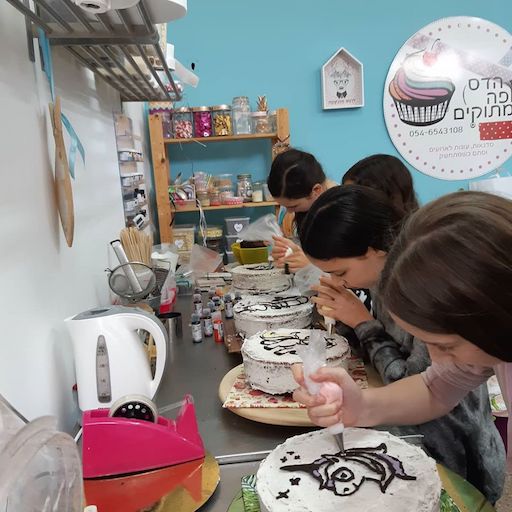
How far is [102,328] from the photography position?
93cm

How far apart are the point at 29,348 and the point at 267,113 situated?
199cm

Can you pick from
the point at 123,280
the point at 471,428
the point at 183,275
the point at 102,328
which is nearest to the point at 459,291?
the point at 471,428

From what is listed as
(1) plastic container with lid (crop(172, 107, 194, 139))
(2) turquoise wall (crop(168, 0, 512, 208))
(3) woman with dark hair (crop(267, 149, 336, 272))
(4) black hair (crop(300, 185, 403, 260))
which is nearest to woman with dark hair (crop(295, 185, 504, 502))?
(4) black hair (crop(300, 185, 403, 260))

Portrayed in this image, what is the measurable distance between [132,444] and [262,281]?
0.92m

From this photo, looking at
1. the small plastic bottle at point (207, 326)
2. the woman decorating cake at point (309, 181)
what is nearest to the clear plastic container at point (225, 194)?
the woman decorating cake at point (309, 181)

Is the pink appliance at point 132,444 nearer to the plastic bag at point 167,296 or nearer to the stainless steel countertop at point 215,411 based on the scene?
the stainless steel countertop at point 215,411

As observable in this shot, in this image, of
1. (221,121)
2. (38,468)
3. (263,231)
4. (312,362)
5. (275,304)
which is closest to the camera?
(38,468)

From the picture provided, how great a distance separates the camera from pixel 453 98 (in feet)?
9.20

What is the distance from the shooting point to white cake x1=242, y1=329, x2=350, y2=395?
96 cm

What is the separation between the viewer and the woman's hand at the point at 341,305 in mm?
1178

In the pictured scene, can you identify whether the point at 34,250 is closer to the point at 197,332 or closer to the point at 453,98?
the point at 197,332

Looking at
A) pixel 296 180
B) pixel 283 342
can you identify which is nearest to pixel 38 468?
pixel 283 342

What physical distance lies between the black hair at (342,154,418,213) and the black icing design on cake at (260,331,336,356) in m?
0.66

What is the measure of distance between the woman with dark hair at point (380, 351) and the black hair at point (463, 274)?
208 millimetres
